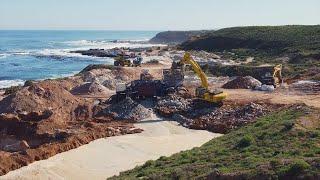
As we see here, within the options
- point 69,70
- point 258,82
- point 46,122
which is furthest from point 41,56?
point 46,122

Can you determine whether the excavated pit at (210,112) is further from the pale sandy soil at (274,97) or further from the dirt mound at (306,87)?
the dirt mound at (306,87)

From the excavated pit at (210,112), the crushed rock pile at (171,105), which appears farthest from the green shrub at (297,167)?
the crushed rock pile at (171,105)

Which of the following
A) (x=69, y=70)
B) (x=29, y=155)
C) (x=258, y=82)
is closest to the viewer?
(x=29, y=155)

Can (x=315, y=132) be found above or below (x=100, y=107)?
above

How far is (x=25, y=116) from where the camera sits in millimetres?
30062

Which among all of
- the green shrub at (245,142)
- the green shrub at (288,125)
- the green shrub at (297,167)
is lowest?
the green shrub at (245,142)

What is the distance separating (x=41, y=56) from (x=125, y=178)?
77.3 m

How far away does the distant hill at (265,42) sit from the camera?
62.9 meters

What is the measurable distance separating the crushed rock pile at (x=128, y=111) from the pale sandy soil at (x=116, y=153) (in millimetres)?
1065

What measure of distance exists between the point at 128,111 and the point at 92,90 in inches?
366

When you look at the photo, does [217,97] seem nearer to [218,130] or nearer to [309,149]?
[218,130]

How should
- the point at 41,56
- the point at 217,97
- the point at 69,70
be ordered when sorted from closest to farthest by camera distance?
1. the point at 217,97
2. the point at 69,70
3. the point at 41,56

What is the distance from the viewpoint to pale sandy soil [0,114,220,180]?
899 inches

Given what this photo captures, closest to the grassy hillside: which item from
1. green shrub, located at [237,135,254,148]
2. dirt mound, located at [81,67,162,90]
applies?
green shrub, located at [237,135,254,148]
